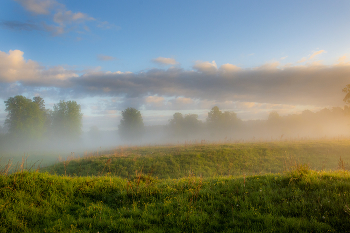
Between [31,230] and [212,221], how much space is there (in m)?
5.60

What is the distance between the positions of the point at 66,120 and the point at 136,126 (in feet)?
81.6

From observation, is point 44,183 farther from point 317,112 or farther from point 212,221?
point 317,112

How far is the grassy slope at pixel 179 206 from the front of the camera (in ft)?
16.7

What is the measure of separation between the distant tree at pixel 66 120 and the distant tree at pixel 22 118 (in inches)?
341

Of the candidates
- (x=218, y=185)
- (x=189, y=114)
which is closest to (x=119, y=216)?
(x=218, y=185)

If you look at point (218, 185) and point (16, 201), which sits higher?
point (16, 201)

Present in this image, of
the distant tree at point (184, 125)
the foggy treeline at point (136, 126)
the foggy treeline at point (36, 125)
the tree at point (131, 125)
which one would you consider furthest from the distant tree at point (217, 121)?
the foggy treeline at point (36, 125)

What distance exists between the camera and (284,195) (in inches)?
259

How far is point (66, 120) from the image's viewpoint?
6125 centimetres

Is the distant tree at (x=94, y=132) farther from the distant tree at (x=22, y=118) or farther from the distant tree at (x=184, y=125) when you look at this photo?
the distant tree at (x=22, y=118)

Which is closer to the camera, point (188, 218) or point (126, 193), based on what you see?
point (188, 218)

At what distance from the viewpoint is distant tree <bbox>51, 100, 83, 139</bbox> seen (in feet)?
199

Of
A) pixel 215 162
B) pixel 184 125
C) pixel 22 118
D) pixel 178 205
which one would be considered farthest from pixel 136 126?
pixel 178 205

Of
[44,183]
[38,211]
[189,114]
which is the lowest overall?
[38,211]
